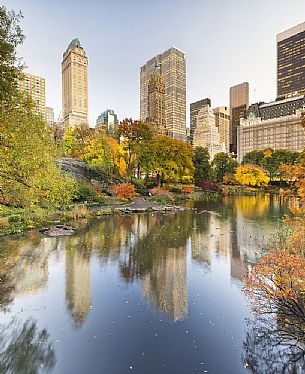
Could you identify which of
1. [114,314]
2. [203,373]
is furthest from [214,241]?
[203,373]

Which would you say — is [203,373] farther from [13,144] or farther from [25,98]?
[25,98]

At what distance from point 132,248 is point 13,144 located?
854 cm

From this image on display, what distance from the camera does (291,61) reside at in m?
143

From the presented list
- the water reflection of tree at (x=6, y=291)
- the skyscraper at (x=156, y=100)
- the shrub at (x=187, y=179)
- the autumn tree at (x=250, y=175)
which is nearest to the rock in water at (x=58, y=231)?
the water reflection of tree at (x=6, y=291)

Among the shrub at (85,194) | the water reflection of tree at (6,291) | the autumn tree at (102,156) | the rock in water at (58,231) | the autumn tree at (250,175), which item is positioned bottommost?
the water reflection of tree at (6,291)

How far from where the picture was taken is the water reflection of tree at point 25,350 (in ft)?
17.6

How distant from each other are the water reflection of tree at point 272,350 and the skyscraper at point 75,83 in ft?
441

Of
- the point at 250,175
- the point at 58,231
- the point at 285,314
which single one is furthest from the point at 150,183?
the point at 285,314

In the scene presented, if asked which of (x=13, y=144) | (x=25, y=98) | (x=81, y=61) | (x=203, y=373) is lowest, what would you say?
(x=203, y=373)

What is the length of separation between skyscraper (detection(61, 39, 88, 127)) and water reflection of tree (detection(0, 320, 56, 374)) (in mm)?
132572

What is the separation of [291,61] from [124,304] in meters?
173

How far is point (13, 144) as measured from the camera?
7.62 meters

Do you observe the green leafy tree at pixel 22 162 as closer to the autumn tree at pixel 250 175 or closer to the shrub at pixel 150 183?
the shrub at pixel 150 183

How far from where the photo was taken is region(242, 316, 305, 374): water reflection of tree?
5438 mm
